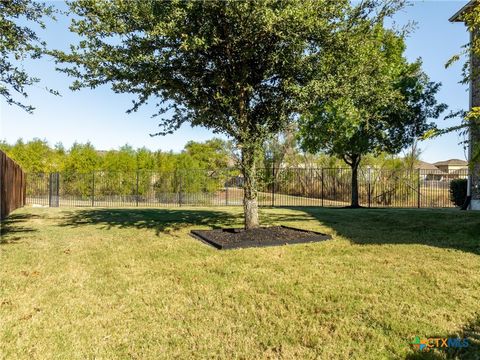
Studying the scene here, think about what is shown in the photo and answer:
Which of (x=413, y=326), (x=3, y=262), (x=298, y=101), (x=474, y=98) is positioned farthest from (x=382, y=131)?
(x=3, y=262)

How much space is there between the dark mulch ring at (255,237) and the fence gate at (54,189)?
14583 mm

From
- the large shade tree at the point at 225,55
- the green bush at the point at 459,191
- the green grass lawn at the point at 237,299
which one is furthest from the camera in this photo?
the green bush at the point at 459,191

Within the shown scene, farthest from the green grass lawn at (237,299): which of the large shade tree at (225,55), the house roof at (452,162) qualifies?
the house roof at (452,162)

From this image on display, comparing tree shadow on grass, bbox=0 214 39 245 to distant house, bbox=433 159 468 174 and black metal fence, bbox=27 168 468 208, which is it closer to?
black metal fence, bbox=27 168 468 208

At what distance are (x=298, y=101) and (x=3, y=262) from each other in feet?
21.7

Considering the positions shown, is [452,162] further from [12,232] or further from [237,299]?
[237,299]

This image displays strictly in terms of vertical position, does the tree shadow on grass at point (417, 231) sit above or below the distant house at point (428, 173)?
below

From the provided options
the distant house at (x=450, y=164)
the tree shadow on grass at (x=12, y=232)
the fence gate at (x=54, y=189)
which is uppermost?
the distant house at (x=450, y=164)

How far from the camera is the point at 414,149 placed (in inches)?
1172

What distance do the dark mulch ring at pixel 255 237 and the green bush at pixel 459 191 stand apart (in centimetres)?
1334

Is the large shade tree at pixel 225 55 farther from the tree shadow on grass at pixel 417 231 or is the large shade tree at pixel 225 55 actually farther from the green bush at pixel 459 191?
the green bush at pixel 459 191

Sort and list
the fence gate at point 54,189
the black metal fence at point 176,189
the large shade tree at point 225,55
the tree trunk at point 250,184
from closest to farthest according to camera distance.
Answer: the large shade tree at point 225,55
the tree trunk at point 250,184
the fence gate at point 54,189
the black metal fence at point 176,189

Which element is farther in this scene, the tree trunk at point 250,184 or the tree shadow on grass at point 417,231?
the tree trunk at point 250,184

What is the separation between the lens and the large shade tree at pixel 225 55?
6.72 m
